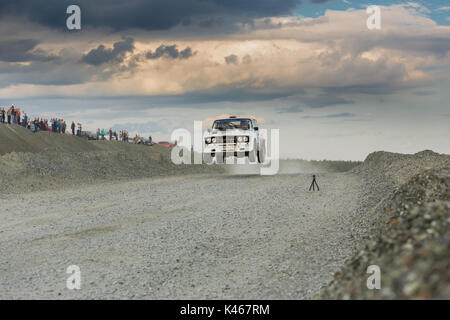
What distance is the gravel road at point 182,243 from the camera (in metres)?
8.97

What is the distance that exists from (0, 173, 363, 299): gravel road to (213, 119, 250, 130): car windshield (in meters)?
2.88

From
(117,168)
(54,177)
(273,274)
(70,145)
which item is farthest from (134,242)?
(70,145)

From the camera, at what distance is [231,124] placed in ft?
70.2

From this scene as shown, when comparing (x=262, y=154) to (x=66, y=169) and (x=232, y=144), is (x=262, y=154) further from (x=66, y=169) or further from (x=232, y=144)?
(x=66, y=169)

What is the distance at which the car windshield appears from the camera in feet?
68.9

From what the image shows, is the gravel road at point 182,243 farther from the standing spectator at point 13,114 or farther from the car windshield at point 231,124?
the standing spectator at point 13,114

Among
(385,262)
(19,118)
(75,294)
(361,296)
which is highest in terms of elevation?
(19,118)

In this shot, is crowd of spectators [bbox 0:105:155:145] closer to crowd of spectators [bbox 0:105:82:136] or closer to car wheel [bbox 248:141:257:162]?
crowd of spectators [bbox 0:105:82:136]

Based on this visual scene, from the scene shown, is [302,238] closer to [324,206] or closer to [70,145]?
[324,206]

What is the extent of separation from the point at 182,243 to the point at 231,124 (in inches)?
404

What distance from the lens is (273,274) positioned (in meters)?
9.42

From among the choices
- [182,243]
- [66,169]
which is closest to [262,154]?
[182,243]

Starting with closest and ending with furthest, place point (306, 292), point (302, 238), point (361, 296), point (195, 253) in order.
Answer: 1. point (361, 296)
2. point (306, 292)
3. point (195, 253)
4. point (302, 238)

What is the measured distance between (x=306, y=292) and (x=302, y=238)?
13.2 ft
